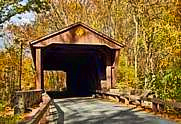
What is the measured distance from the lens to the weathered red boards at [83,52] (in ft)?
73.0

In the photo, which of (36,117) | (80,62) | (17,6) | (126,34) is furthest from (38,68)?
(36,117)

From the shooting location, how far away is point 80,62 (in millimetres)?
33000

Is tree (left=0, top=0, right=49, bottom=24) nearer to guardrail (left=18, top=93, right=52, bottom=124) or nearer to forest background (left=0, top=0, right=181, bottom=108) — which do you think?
forest background (left=0, top=0, right=181, bottom=108)

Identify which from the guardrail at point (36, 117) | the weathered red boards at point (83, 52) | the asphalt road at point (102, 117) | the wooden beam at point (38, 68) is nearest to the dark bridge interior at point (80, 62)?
the weathered red boards at point (83, 52)

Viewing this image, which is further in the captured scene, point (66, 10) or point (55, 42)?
point (66, 10)

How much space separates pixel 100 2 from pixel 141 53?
679cm

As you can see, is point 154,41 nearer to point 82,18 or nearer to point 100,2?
point 100,2

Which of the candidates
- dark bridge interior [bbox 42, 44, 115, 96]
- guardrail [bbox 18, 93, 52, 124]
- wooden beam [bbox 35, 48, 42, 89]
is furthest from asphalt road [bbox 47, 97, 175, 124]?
dark bridge interior [bbox 42, 44, 115, 96]

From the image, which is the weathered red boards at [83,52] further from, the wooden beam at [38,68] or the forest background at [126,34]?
the forest background at [126,34]

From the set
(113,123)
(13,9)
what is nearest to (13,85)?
(13,9)

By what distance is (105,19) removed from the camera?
34656 millimetres

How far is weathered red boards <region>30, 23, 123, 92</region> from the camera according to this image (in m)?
22.3

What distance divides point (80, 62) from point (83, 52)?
5.87 metres

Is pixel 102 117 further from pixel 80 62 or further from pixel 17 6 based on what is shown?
pixel 80 62
